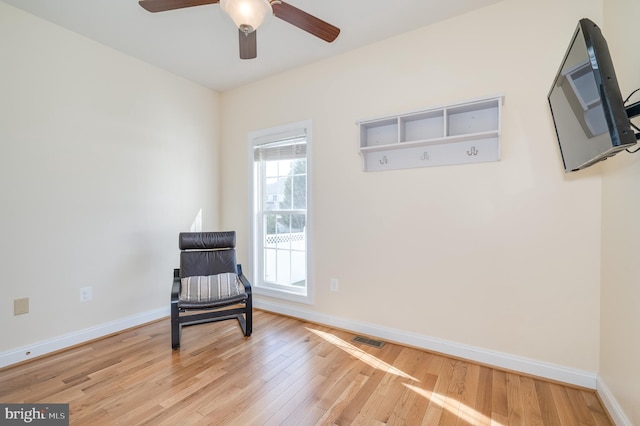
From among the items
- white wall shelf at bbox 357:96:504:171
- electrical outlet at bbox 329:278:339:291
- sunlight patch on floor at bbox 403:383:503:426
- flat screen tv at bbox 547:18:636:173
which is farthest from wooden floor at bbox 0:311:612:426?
white wall shelf at bbox 357:96:504:171

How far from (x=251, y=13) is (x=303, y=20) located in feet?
1.35

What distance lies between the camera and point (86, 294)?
2604 mm

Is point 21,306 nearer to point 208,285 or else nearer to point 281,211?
point 208,285

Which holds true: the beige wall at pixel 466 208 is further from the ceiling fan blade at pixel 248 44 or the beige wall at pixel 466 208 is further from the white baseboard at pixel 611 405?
the ceiling fan blade at pixel 248 44

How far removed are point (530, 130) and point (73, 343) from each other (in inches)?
157

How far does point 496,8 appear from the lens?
84.1 inches

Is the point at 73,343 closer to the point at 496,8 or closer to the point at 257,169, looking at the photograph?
the point at 257,169

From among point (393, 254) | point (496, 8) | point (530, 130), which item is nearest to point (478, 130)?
point (530, 130)

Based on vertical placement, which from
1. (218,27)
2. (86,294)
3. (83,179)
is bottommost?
(86,294)

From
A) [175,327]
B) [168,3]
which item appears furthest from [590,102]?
[175,327]

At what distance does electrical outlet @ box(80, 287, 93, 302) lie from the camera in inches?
102

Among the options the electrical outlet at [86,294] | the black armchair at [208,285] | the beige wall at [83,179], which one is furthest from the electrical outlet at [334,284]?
the electrical outlet at [86,294]

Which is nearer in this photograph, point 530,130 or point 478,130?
point 530,130

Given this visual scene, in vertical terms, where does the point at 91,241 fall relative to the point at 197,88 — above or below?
below
